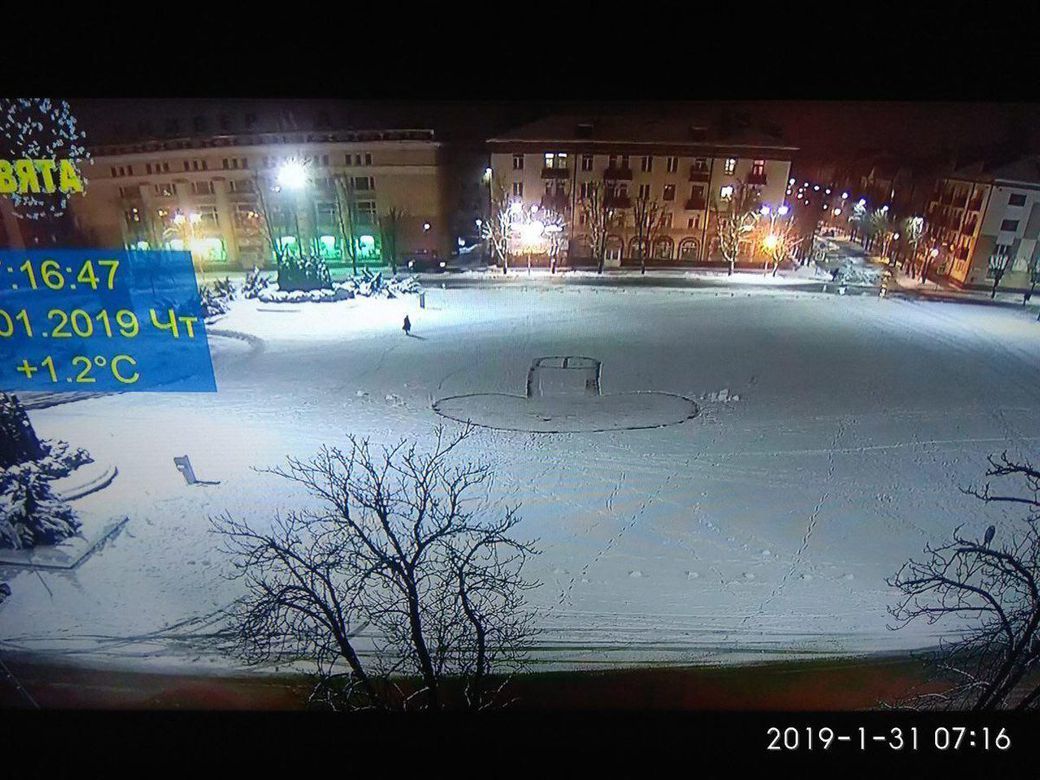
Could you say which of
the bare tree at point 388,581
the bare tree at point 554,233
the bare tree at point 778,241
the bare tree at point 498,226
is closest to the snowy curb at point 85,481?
the bare tree at point 388,581

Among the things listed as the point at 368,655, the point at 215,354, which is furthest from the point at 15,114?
the point at 368,655

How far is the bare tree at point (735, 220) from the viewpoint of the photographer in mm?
3416

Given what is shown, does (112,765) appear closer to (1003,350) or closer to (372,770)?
(372,770)

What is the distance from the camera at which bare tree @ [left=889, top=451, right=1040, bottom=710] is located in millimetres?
3049

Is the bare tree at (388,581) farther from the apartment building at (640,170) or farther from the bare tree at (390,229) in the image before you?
the apartment building at (640,170)

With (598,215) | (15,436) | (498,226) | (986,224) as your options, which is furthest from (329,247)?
(986,224)

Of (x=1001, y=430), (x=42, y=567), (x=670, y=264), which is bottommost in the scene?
(x=42, y=567)

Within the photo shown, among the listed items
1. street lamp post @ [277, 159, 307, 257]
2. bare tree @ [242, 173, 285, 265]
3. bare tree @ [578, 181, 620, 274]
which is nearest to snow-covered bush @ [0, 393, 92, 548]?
bare tree @ [242, 173, 285, 265]

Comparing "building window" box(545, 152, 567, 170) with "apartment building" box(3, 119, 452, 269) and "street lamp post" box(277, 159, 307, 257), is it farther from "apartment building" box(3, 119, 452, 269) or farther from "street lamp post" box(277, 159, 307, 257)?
"street lamp post" box(277, 159, 307, 257)

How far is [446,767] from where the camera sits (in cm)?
255

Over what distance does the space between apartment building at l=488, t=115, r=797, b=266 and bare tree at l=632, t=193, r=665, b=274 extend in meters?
0.03

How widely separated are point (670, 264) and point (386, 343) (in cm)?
259

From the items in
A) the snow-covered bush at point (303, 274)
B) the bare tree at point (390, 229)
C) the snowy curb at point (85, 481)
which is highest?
the bare tree at point (390, 229)

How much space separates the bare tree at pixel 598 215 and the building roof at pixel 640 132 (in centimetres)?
50
